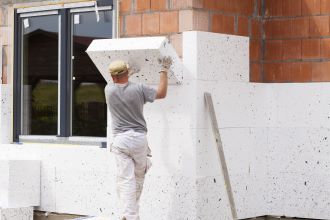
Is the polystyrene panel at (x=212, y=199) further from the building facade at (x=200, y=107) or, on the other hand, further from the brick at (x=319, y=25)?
the brick at (x=319, y=25)

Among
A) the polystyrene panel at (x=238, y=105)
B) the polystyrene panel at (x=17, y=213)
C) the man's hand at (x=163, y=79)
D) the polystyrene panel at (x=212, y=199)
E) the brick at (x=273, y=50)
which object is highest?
the brick at (x=273, y=50)

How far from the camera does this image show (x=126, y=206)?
8.40 metres

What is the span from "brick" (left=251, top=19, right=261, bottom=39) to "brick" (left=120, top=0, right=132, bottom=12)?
51.7 inches

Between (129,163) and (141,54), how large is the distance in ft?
3.49

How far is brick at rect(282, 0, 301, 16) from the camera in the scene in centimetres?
926

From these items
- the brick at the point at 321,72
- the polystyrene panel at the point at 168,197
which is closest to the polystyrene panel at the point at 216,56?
the brick at the point at 321,72

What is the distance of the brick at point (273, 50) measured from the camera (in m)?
9.40

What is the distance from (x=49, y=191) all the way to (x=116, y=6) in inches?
88.0

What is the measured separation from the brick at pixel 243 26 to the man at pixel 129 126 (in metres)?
1.16

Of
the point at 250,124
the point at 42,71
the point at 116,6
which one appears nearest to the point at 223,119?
the point at 250,124

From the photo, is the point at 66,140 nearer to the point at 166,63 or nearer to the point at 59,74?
the point at 59,74

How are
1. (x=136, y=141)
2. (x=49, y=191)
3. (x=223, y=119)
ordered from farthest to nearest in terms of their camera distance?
1. (x=49, y=191)
2. (x=223, y=119)
3. (x=136, y=141)

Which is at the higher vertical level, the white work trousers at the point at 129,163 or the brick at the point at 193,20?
the brick at the point at 193,20

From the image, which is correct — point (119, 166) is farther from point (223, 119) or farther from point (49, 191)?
point (49, 191)
